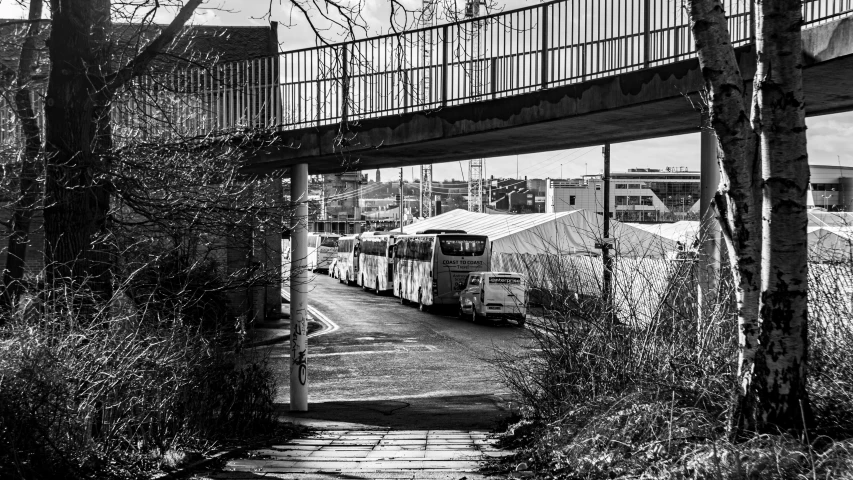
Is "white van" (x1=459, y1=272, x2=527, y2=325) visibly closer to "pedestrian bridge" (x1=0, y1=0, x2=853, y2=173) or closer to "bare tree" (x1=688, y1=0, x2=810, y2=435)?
"pedestrian bridge" (x1=0, y1=0, x2=853, y2=173)

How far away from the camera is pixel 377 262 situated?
57.1m

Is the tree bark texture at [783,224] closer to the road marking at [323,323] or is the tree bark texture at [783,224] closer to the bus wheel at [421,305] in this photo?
the road marking at [323,323]

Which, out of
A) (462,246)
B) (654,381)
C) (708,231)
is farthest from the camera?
(462,246)

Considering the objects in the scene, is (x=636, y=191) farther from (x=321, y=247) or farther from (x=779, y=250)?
(x=779, y=250)

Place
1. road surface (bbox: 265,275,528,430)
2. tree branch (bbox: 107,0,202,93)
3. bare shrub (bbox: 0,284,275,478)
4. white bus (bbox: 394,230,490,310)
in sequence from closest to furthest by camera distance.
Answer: bare shrub (bbox: 0,284,275,478) < tree branch (bbox: 107,0,202,93) < road surface (bbox: 265,275,528,430) < white bus (bbox: 394,230,490,310)

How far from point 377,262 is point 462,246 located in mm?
14587

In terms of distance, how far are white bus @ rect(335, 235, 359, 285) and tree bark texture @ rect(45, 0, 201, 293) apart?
176ft

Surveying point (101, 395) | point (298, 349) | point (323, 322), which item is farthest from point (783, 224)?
point (323, 322)

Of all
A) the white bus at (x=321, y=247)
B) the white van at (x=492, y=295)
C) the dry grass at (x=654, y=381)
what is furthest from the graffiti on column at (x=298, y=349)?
the white bus at (x=321, y=247)


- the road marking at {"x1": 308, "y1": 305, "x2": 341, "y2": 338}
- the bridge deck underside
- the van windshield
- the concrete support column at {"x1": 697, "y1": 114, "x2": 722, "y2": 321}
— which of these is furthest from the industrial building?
the concrete support column at {"x1": 697, "y1": 114, "x2": 722, "y2": 321}

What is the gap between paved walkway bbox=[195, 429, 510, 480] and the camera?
7293 mm

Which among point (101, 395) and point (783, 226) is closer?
point (783, 226)

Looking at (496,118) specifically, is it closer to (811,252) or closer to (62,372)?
(811,252)

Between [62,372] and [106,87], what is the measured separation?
4.08 m
